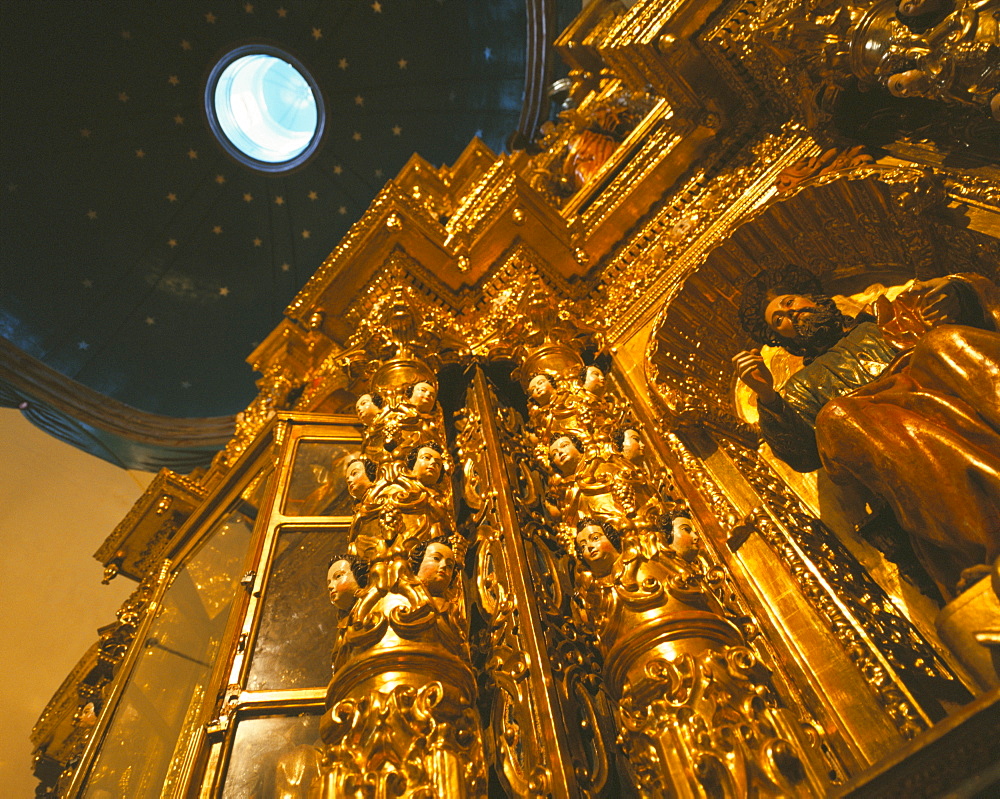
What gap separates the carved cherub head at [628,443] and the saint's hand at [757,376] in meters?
0.55

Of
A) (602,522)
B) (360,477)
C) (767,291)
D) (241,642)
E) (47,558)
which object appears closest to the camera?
(602,522)

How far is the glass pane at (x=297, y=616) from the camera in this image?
2670 millimetres

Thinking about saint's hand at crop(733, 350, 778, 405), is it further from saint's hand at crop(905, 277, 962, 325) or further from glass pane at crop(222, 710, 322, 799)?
glass pane at crop(222, 710, 322, 799)

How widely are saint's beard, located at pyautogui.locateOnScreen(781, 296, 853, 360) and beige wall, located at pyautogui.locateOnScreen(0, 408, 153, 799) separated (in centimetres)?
743

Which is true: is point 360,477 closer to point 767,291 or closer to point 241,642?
point 241,642

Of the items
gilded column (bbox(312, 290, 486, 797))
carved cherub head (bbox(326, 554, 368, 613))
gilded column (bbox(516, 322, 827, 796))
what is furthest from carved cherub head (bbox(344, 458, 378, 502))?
gilded column (bbox(516, 322, 827, 796))

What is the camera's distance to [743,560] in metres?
2.62

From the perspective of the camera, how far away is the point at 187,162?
791cm

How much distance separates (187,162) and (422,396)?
6308mm

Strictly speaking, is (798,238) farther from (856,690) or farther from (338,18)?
(338,18)

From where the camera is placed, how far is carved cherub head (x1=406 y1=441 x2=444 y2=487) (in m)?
2.97

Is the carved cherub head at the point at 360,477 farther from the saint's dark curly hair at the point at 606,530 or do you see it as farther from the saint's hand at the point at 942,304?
the saint's hand at the point at 942,304

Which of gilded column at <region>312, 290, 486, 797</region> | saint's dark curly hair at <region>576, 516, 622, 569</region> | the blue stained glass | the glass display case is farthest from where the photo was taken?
the blue stained glass

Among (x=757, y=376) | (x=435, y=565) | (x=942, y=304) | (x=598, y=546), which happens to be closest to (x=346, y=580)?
(x=435, y=565)
